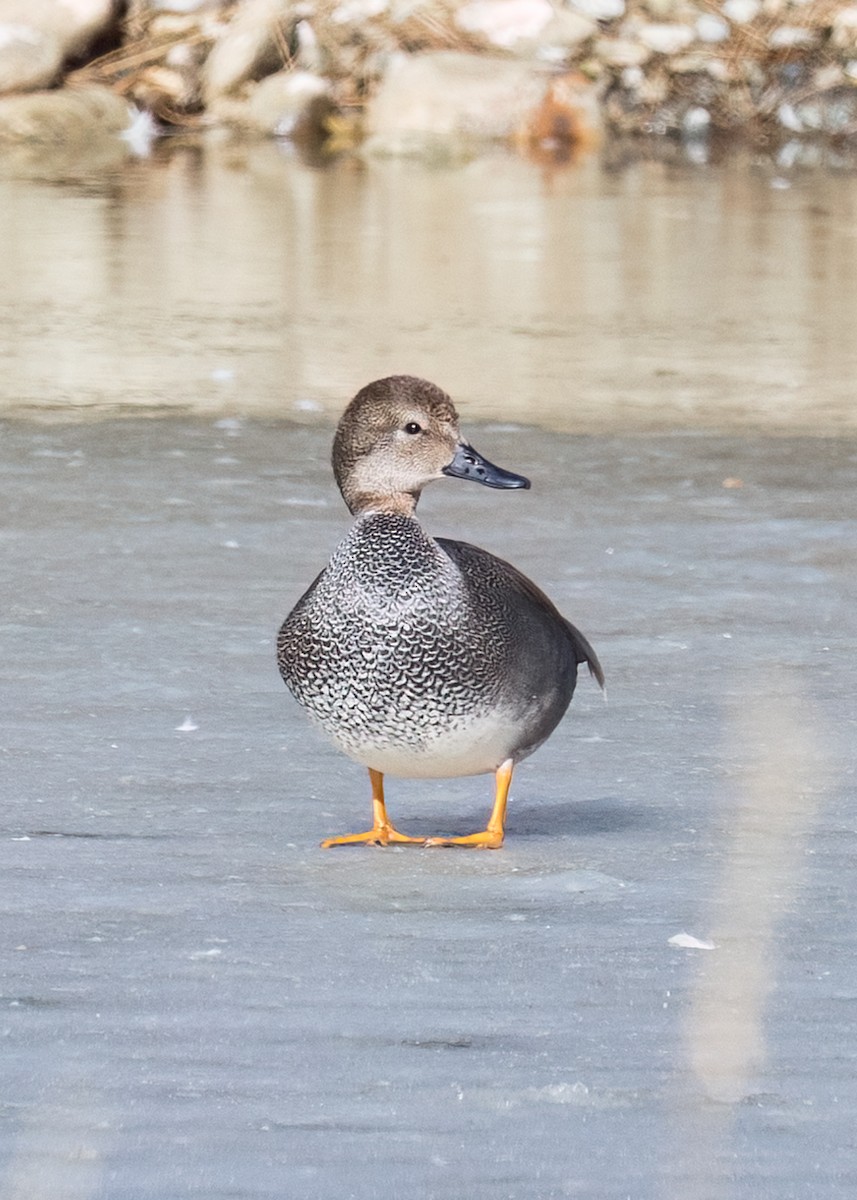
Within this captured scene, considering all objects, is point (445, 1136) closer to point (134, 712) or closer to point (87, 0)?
point (134, 712)

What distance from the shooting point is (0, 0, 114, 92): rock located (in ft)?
58.3

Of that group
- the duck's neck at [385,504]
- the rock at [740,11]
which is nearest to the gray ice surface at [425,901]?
the duck's neck at [385,504]

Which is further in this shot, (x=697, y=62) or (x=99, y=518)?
(x=697, y=62)

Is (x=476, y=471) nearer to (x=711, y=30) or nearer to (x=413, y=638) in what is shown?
(x=413, y=638)

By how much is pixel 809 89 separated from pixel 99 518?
13.5 meters

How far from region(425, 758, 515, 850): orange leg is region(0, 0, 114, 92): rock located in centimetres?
1511

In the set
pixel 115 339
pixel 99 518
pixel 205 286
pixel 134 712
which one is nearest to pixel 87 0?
pixel 205 286

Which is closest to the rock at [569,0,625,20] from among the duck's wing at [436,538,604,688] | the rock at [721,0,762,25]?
the rock at [721,0,762,25]

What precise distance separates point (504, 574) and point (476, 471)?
0.19 m

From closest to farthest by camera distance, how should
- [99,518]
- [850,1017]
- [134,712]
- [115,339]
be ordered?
[850,1017]
[134,712]
[99,518]
[115,339]

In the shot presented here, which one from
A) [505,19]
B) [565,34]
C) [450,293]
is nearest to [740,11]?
[565,34]

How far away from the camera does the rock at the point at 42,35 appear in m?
17.8

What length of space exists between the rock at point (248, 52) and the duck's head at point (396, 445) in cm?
1554

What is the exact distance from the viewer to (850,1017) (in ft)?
9.63
